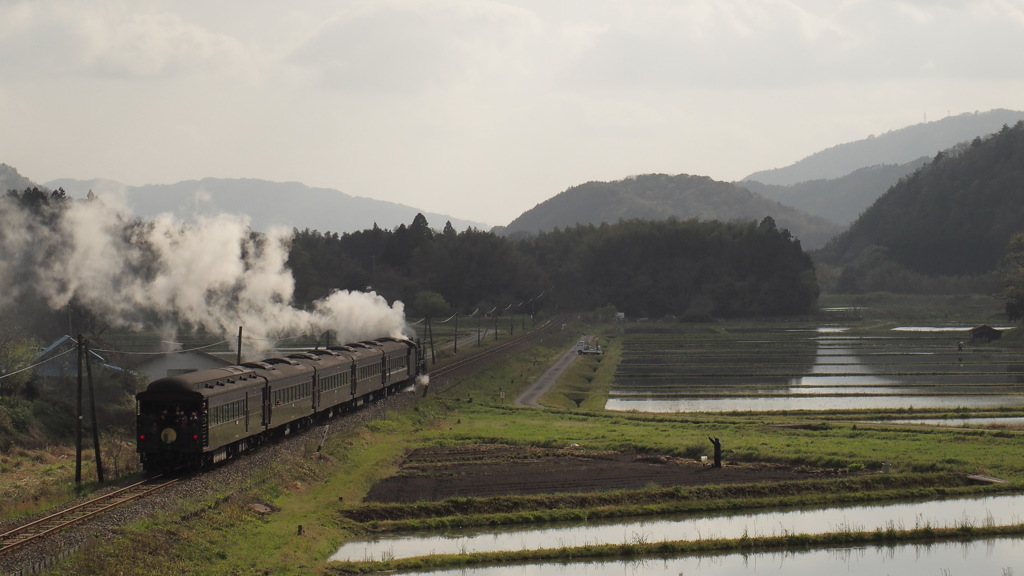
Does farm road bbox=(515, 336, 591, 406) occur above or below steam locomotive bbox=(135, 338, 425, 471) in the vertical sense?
below

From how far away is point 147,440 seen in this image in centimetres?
3175

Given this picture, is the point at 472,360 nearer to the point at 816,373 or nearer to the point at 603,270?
the point at 816,373

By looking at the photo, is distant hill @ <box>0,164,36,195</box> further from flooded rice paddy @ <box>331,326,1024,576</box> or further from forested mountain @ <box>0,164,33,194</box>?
flooded rice paddy @ <box>331,326,1024,576</box>

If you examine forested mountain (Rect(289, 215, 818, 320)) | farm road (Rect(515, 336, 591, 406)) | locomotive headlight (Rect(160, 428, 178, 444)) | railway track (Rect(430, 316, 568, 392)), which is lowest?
farm road (Rect(515, 336, 591, 406))

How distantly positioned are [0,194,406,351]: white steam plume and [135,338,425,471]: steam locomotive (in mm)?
14615

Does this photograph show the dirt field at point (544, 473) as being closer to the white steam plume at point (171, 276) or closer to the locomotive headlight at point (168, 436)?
the locomotive headlight at point (168, 436)

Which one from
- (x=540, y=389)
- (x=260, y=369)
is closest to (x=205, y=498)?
(x=260, y=369)

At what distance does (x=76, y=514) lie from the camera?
85.8ft

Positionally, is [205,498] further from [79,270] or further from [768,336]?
[768,336]

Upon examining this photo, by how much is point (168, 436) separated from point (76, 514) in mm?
5652

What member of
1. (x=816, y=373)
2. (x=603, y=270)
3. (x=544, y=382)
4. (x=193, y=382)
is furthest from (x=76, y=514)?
(x=603, y=270)

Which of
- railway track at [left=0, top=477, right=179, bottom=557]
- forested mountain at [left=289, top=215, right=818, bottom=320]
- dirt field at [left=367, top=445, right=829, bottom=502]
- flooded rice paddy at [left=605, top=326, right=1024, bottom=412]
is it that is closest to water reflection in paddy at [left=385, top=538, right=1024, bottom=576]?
dirt field at [left=367, top=445, right=829, bottom=502]

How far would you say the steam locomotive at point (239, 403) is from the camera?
1243 inches

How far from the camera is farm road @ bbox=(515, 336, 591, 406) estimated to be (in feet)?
208
